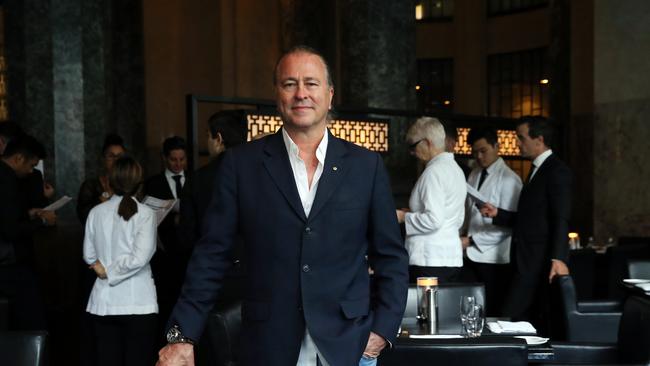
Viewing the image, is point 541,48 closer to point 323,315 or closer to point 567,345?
point 567,345

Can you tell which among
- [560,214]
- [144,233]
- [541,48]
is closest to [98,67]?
[144,233]

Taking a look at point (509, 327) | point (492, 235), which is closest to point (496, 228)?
point (492, 235)

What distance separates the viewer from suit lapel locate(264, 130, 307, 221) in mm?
2404

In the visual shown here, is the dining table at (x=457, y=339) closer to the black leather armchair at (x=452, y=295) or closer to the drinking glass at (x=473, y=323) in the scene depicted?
the drinking glass at (x=473, y=323)

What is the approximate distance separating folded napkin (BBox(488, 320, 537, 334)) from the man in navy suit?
1492mm

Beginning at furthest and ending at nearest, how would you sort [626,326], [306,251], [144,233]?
[144,233] → [626,326] → [306,251]

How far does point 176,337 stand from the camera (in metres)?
2.36

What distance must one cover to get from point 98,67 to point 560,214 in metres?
4.38

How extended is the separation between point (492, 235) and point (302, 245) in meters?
3.75

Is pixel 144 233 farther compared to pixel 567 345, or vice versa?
pixel 144 233

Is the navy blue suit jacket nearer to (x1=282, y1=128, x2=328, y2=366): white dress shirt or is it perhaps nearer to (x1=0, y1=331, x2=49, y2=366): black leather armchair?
(x1=282, y1=128, x2=328, y2=366): white dress shirt

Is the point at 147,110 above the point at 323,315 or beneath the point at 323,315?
above

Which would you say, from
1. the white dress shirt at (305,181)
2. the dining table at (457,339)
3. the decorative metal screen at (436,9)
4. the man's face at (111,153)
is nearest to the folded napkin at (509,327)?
the dining table at (457,339)

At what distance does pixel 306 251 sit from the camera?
93.2 inches
